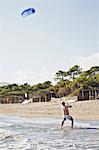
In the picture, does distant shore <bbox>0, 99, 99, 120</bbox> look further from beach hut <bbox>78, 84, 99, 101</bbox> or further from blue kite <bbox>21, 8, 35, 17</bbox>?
blue kite <bbox>21, 8, 35, 17</bbox>

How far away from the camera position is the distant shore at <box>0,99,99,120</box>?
13383 mm

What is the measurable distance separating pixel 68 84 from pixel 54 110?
737 centimetres

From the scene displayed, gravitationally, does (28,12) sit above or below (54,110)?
above

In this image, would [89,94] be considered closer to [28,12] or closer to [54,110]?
[54,110]

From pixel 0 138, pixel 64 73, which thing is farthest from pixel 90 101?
pixel 64 73

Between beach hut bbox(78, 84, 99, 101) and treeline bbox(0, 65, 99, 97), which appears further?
treeline bbox(0, 65, 99, 97)

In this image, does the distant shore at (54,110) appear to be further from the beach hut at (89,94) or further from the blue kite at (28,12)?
the blue kite at (28,12)

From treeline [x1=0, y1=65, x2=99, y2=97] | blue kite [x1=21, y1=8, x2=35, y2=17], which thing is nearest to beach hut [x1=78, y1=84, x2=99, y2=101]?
treeline [x1=0, y1=65, x2=99, y2=97]

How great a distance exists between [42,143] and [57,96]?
1382cm

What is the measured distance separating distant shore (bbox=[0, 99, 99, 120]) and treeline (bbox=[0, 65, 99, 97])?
1.94 meters

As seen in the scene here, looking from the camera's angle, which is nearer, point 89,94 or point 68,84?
point 89,94

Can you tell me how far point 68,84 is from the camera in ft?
75.2

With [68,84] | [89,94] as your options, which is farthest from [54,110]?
[68,84]

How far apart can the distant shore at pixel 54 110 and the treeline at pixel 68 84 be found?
1.94m
